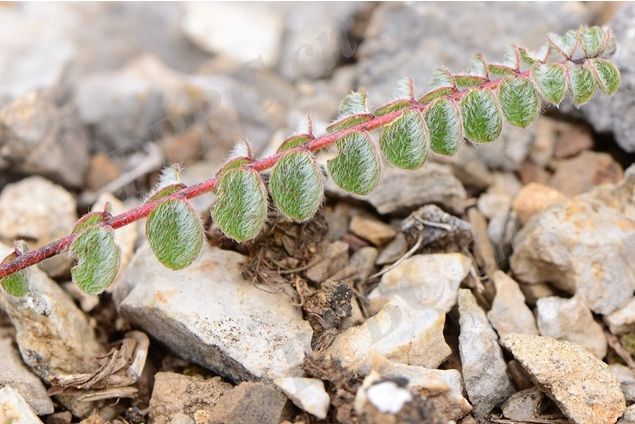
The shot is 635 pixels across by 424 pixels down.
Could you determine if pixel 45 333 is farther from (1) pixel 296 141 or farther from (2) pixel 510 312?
(2) pixel 510 312

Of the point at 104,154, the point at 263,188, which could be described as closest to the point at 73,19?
the point at 104,154

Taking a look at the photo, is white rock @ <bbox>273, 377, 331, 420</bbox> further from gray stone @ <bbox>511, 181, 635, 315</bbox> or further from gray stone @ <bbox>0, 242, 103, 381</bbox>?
gray stone @ <bbox>511, 181, 635, 315</bbox>

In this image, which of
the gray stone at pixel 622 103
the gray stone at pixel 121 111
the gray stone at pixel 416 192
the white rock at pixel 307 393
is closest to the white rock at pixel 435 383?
the white rock at pixel 307 393

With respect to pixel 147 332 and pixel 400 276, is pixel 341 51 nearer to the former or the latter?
pixel 400 276

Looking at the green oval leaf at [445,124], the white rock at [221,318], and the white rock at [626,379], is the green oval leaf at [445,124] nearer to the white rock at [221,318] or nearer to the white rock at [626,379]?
the white rock at [221,318]

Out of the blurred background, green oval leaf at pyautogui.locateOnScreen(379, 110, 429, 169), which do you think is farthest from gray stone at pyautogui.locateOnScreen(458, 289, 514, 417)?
the blurred background
